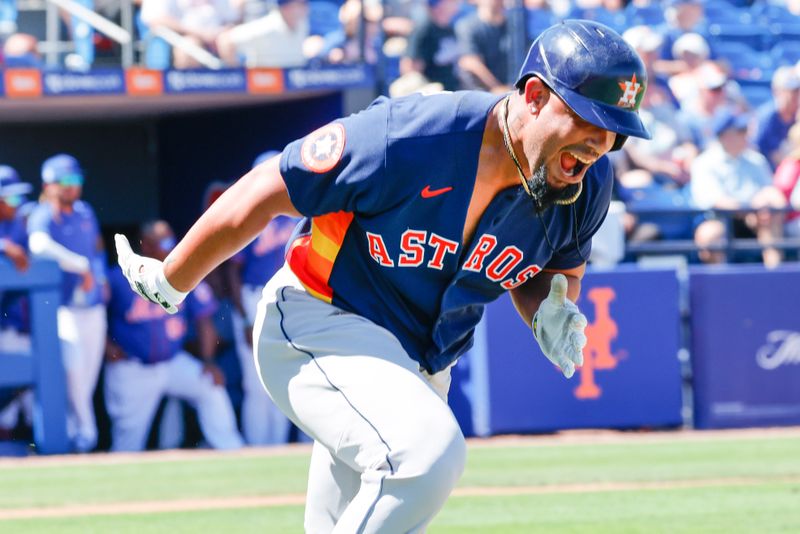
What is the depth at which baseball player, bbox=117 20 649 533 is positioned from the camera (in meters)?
3.10

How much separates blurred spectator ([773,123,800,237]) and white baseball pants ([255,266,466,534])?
8.02 meters

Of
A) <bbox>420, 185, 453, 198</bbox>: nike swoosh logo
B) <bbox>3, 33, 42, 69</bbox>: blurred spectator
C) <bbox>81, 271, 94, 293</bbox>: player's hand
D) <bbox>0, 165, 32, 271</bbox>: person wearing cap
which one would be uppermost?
<bbox>420, 185, 453, 198</bbox>: nike swoosh logo

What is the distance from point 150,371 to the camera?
978cm

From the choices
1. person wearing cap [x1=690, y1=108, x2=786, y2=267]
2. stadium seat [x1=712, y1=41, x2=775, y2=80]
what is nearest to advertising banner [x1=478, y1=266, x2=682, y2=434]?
person wearing cap [x1=690, y1=108, x2=786, y2=267]

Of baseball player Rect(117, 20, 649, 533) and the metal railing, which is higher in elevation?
baseball player Rect(117, 20, 649, 533)

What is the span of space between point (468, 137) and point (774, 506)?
4054mm

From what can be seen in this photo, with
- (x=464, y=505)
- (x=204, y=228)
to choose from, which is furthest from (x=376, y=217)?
(x=464, y=505)

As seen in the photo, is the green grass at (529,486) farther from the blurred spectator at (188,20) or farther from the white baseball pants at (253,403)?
the blurred spectator at (188,20)

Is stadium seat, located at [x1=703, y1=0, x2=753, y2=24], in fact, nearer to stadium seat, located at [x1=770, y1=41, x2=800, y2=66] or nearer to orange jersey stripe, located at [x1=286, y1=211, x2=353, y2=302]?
stadium seat, located at [x1=770, y1=41, x2=800, y2=66]

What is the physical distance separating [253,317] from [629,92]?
6956 mm

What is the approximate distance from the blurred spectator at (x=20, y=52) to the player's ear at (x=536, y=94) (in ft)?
25.5

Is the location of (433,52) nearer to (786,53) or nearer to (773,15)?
(786,53)

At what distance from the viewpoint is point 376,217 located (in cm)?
338

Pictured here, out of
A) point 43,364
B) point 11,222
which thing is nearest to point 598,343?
point 43,364
